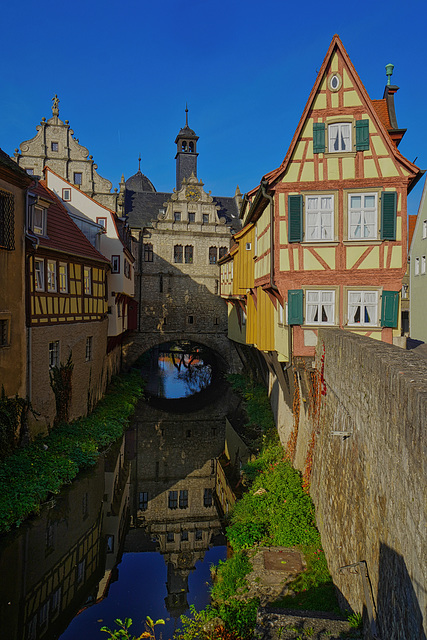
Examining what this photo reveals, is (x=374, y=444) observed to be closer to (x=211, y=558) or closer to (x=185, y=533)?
(x=211, y=558)

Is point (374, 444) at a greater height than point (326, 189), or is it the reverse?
point (326, 189)

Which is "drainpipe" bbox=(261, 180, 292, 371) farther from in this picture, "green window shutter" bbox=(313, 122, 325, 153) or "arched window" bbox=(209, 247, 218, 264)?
"arched window" bbox=(209, 247, 218, 264)

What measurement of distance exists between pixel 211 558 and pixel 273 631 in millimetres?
5337

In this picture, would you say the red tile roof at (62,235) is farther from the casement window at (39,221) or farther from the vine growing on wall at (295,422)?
the vine growing on wall at (295,422)

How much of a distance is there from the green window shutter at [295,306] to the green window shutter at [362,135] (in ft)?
12.1

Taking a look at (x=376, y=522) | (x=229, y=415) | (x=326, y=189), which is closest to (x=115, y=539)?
(x=376, y=522)

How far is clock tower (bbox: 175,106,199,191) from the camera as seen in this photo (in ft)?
115

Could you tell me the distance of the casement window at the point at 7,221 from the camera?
41.0 ft

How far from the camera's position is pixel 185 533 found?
12195 millimetres

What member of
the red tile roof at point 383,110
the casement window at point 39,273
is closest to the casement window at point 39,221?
the casement window at point 39,273

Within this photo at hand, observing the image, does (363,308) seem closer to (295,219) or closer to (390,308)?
(390,308)

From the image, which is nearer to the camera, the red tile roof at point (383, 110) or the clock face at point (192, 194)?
the red tile roof at point (383, 110)

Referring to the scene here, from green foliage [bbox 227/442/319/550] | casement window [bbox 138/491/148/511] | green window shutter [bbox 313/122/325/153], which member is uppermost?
green window shutter [bbox 313/122/325/153]

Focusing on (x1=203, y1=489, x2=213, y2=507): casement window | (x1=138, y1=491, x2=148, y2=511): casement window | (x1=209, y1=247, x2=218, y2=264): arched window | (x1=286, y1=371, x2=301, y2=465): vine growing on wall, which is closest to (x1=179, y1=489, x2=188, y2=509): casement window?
(x1=203, y1=489, x2=213, y2=507): casement window
